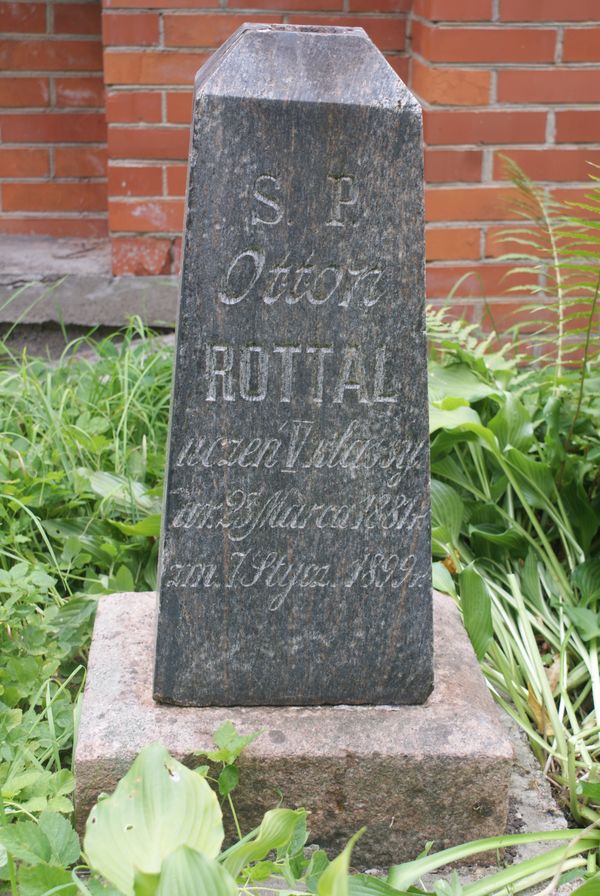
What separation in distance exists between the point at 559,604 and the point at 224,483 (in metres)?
0.95

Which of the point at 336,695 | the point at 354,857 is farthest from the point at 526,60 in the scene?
the point at 354,857

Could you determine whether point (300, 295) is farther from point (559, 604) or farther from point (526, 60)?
point (526, 60)

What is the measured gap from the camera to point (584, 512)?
256cm

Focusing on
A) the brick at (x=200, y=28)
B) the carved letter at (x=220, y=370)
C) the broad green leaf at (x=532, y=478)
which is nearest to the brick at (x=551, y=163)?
the brick at (x=200, y=28)

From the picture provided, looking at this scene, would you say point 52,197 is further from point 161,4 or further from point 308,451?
point 308,451

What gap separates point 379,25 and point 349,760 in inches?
99.6

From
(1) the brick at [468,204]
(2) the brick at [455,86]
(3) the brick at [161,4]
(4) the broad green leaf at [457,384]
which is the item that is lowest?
(4) the broad green leaf at [457,384]

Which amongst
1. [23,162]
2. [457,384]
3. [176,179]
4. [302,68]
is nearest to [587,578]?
[457,384]

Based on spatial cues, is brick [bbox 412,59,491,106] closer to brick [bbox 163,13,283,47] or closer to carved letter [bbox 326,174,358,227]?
brick [bbox 163,13,283,47]

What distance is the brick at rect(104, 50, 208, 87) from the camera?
3453 millimetres

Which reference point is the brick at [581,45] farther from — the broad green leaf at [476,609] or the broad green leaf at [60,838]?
the broad green leaf at [60,838]

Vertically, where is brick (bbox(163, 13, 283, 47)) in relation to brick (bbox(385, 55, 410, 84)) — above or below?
above

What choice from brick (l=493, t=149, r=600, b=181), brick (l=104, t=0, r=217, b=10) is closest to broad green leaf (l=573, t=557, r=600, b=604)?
brick (l=493, t=149, r=600, b=181)

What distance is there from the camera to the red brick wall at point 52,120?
384 cm
